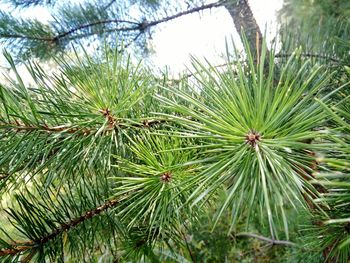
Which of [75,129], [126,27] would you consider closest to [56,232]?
[75,129]

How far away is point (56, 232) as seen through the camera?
448 millimetres

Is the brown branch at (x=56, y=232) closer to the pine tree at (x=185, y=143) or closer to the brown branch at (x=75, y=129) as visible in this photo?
the pine tree at (x=185, y=143)

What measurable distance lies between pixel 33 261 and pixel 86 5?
2.73ft

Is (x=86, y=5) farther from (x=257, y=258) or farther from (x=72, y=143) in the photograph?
(x=257, y=258)

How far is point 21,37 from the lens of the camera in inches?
36.3

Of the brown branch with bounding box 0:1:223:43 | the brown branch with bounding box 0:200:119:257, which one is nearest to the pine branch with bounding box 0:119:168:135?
the brown branch with bounding box 0:200:119:257

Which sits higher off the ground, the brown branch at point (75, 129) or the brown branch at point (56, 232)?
the brown branch at point (75, 129)

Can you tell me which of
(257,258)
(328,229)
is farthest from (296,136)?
(257,258)

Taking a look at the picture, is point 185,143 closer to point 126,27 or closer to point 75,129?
point 75,129

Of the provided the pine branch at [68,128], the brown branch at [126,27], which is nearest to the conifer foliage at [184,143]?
the pine branch at [68,128]

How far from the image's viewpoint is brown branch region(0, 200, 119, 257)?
0.42 m

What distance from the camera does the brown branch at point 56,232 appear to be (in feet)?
1.37

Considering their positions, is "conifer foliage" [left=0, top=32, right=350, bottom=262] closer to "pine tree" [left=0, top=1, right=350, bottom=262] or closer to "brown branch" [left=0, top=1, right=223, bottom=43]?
"pine tree" [left=0, top=1, right=350, bottom=262]

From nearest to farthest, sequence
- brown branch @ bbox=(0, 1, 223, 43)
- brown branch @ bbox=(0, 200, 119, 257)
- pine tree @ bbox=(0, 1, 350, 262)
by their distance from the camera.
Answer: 1. pine tree @ bbox=(0, 1, 350, 262)
2. brown branch @ bbox=(0, 200, 119, 257)
3. brown branch @ bbox=(0, 1, 223, 43)
